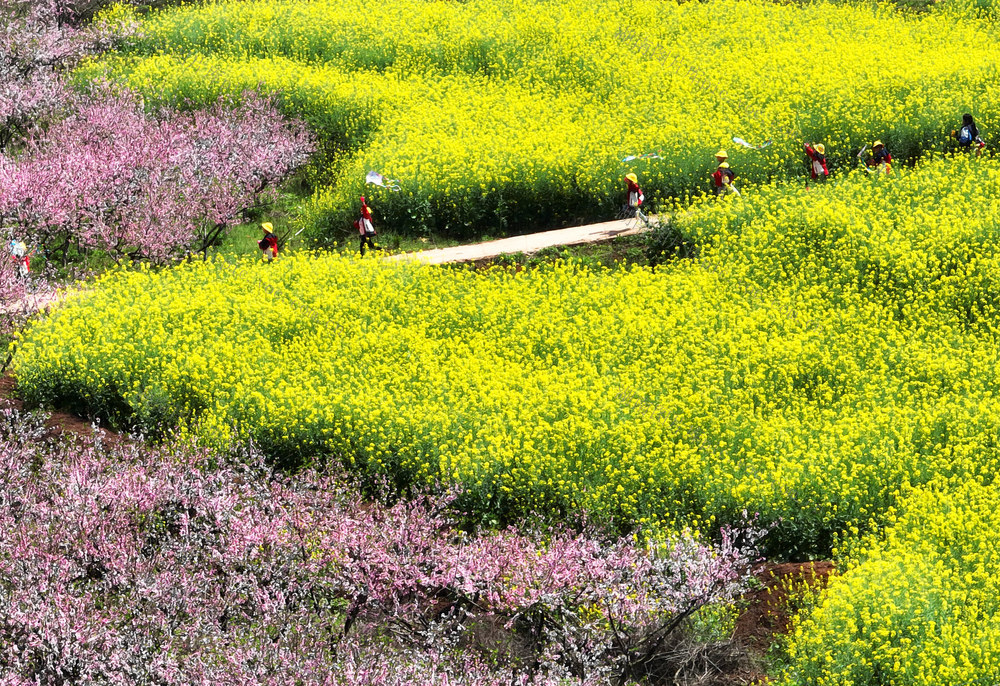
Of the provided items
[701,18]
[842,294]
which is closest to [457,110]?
[701,18]

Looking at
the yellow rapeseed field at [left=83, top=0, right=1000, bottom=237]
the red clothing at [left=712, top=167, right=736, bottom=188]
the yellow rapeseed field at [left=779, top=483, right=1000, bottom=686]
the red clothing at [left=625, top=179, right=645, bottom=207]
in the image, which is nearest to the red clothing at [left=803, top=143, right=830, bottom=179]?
the yellow rapeseed field at [left=83, top=0, right=1000, bottom=237]

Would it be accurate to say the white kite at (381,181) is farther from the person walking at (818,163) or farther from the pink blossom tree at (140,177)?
the person walking at (818,163)

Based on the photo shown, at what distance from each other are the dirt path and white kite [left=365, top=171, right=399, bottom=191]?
1.45 meters

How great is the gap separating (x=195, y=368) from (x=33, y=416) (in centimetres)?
233

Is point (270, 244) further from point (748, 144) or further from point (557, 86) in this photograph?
point (557, 86)

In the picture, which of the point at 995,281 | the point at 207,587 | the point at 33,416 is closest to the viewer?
the point at 207,587

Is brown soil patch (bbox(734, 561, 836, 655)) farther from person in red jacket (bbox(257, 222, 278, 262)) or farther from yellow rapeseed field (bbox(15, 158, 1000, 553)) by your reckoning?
person in red jacket (bbox(257, 222, 278, 262))

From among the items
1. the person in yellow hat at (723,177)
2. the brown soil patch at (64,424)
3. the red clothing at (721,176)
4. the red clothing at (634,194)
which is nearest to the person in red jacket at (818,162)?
the person in yellow hat at (723,177)

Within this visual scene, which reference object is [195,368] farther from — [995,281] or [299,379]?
[995,281]

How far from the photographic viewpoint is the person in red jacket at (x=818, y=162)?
84.0ft

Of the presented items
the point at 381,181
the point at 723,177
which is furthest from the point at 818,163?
the point at 381,181

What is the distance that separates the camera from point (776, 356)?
1919cm

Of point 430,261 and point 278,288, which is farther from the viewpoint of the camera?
point 430,261

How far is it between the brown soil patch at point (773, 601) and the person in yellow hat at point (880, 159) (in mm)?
12180
